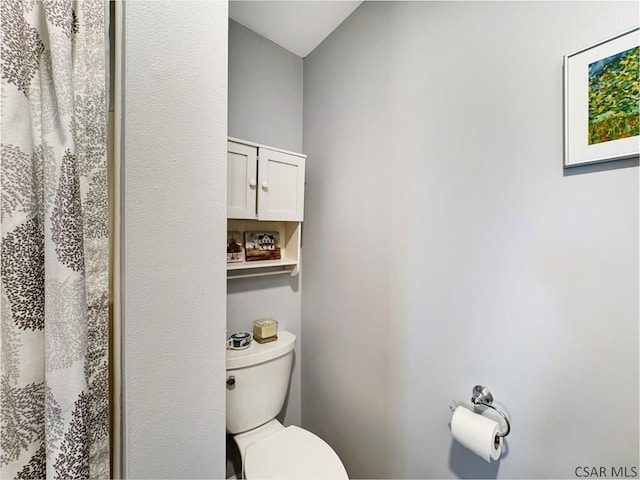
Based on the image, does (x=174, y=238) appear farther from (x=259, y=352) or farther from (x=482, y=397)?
(x=482, y=397)

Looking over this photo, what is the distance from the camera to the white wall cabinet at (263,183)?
1.14 meters

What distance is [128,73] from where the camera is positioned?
0.59m

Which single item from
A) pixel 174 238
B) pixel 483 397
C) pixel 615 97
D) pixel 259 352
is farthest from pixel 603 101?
pixel 259 352

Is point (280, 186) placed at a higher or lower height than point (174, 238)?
higher

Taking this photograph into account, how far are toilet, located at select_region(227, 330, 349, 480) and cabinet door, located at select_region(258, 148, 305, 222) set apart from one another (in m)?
0.66

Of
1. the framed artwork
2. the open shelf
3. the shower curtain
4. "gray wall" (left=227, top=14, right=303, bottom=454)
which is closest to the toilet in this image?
"gray wall" (left=227, top=14, right=303, bottom=454)

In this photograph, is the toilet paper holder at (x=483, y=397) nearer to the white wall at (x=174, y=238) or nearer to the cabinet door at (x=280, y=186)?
the white wall at (x=174, y=238)

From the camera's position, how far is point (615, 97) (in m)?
0.60

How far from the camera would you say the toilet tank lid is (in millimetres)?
1124

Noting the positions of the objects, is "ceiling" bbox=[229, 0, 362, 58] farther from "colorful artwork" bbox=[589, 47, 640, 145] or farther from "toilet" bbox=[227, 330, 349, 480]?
"toilet" bbox=[227, 330, 349, 480]

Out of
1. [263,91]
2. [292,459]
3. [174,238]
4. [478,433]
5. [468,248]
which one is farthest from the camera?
[263,91]

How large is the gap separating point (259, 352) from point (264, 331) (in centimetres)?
12

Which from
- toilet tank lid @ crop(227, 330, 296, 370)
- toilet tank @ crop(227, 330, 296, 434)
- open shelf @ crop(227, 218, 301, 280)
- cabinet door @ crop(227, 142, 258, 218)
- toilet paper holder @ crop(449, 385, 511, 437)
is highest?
cabinet door @ crop(227, 142, 258, 218)

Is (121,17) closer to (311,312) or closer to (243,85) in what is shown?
(243,85)
